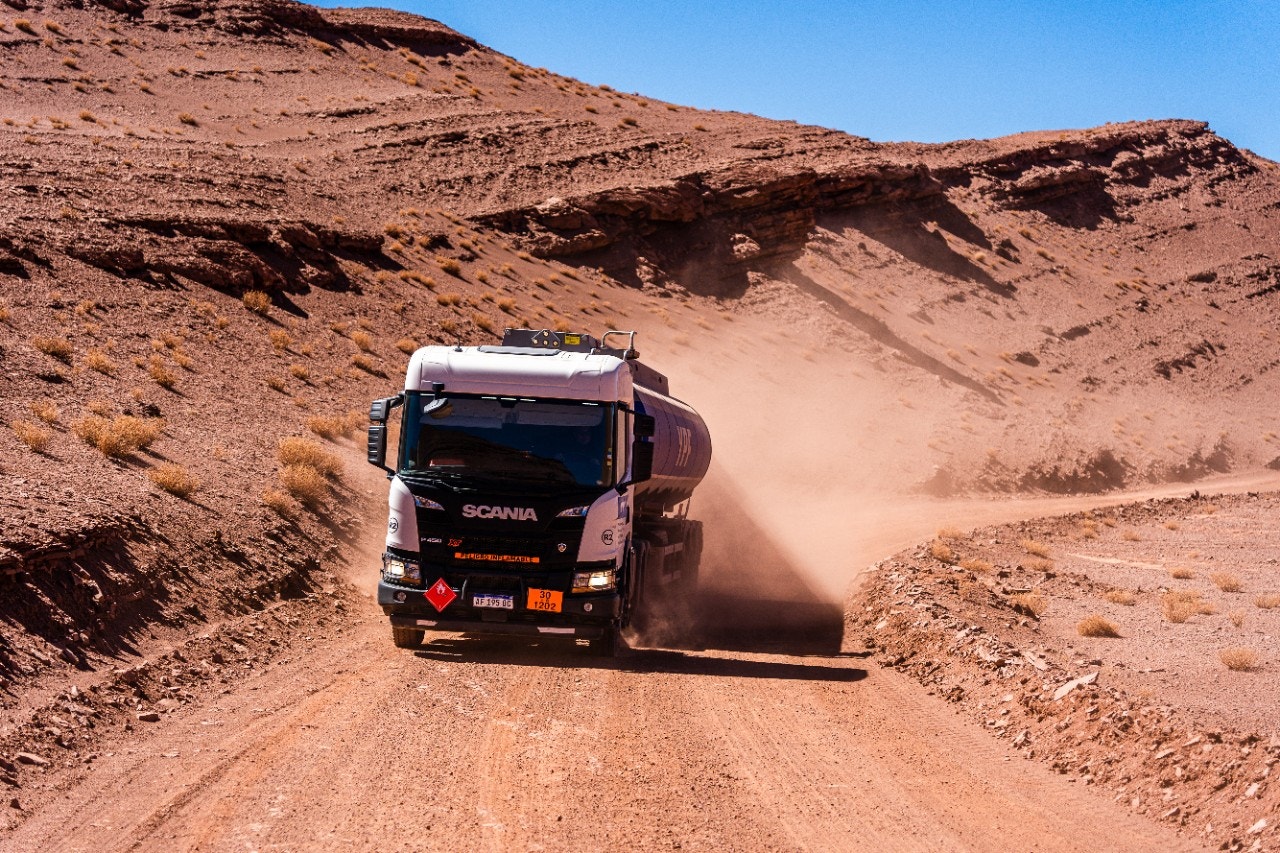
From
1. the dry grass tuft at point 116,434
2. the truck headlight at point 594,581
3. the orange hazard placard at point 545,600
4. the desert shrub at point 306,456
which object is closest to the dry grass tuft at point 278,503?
the dry grass tuft at point 116,434

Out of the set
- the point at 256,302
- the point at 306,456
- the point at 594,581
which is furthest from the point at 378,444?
the point at 256,302

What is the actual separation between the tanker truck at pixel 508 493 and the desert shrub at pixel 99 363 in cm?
1381

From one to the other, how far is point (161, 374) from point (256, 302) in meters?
9.48

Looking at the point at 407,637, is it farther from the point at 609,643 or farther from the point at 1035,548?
the point at 1035,548

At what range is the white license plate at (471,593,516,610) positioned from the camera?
1373 centimetres

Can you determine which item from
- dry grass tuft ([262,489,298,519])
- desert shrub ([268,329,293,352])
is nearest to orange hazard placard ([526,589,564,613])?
dry grass tuft ([262,489,298,519])

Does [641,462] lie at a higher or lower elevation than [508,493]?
higher

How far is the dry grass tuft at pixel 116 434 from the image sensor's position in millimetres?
19547

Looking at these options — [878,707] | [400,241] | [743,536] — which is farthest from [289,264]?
[878,707]

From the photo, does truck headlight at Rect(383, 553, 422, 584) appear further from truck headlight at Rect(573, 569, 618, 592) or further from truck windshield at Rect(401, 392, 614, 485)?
truck headlight at Rect(573, 569, 618, 592)

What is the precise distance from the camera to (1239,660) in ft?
45.9

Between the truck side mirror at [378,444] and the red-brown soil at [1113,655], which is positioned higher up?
the truck side mirror at [378,444]

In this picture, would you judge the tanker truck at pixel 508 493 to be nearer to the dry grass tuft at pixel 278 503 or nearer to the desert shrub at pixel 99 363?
the dry grass tuft at pixel 278 503

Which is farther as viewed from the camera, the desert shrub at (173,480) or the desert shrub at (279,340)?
the desert shrub at (279,340)
